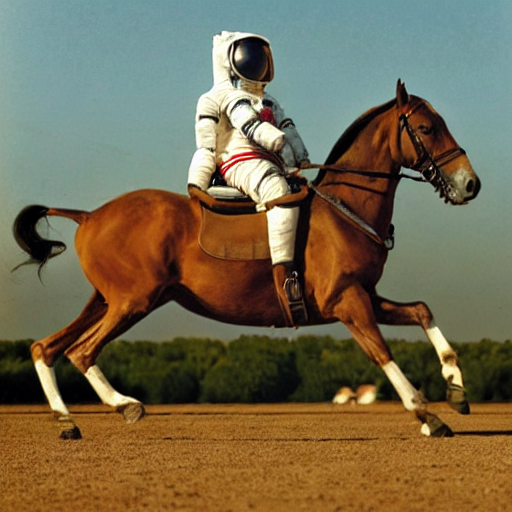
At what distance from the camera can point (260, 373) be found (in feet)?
68.5

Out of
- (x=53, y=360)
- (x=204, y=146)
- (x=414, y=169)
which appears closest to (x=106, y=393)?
(x=53, y=360)

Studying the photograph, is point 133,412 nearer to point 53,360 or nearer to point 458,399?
point 53,360

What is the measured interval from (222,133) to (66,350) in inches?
110

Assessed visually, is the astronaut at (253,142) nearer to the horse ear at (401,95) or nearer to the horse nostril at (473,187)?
the horse ear at (401,95)

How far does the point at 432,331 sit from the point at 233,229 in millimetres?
2245

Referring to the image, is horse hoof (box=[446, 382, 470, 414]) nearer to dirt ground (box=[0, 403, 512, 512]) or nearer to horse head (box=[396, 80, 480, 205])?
dirt ground (box=[0, 403, 512, 512])

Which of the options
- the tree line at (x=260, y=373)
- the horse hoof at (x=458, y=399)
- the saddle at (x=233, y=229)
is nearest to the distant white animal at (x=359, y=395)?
the tree line at (x=260, y=373)

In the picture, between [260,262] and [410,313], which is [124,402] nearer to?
[260,262]

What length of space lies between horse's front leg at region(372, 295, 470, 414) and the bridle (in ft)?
2.08

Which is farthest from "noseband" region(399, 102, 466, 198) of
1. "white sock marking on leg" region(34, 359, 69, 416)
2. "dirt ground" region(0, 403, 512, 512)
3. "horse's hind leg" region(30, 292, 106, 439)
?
"white sock marking on leg" region(34, 359, 69, 416)

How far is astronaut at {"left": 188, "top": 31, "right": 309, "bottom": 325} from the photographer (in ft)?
37.5

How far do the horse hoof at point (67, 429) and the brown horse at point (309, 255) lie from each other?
0.01 meters

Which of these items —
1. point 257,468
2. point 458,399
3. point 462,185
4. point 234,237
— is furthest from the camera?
point 234,237

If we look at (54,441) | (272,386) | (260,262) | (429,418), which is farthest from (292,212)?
(272,386)
